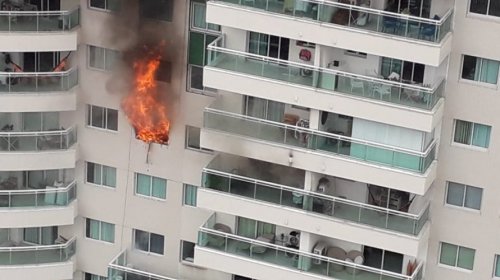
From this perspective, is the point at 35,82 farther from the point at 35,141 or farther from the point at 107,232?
the point at 107,232

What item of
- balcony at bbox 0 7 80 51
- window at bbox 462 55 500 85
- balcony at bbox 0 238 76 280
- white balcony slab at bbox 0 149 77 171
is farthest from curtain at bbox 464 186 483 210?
balcony at bbox 0 238 76 280

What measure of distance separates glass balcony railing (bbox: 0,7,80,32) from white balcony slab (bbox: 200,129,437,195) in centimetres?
613

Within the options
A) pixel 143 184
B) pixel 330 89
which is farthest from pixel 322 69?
pixel 143 184

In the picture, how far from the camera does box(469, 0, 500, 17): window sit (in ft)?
159

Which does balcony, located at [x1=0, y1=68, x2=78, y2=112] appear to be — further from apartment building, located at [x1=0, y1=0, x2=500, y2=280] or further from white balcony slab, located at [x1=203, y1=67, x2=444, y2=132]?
white balcony slab, located at [x1=203, y1=67, x2=444, y2=132]

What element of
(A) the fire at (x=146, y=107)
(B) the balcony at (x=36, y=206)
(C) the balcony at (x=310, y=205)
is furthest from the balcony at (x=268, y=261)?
(B) the balcony at (x=36, y=206)

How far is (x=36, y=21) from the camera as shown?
52.9 meters

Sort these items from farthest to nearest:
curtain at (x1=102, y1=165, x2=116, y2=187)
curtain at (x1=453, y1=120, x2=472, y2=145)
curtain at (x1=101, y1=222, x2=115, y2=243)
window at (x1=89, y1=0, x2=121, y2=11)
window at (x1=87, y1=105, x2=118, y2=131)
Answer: curtain at (x1=101, y1=222, x2=115, y2=243), curtain at (x1=102, y1=165, x2=116, y2=187), window at (x1=87, y1=105, x2=118, y2=131), window at (x1=89, y1=0, x2=121, y2=11), curtain at (x1=453, y1=120, x2=472, y2=145)

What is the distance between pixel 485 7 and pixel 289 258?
36.0 ft

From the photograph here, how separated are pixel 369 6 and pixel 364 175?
5.40 metres

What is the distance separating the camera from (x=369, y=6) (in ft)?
163

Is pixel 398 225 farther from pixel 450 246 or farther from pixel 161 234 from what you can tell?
pixel 161 234

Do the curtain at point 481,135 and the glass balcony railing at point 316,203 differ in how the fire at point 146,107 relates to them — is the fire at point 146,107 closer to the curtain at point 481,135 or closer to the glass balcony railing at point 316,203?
the glass balcony railing at point 316,203

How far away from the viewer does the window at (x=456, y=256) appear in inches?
2060
